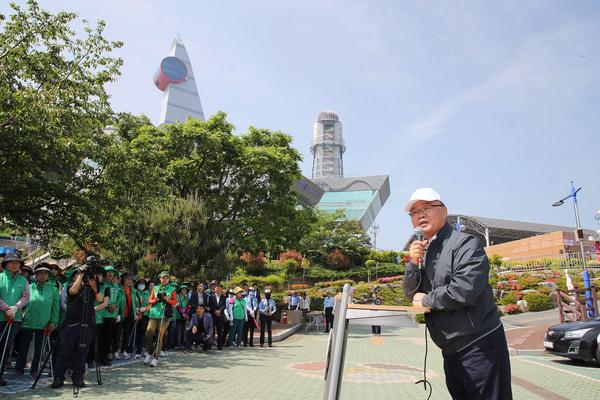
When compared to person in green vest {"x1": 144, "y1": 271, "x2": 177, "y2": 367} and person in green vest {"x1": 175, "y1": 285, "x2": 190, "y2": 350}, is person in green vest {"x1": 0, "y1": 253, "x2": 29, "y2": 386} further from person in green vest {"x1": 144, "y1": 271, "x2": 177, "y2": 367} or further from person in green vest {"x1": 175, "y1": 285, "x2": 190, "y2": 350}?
person in green vest {"x1": 175, "y1": 285, "x2": 190, "y2": 350}

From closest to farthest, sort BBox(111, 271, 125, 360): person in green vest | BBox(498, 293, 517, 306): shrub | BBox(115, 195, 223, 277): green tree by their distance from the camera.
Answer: BBox(111, 271, 125, 360): person in green vest < BBox(115, 195, 223, 277): green tree < BBox(498, 293, 517, 306): shrub

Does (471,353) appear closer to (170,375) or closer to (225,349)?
A: (170,375)

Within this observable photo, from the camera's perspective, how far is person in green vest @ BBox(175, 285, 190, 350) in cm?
1218

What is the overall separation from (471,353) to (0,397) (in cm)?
635

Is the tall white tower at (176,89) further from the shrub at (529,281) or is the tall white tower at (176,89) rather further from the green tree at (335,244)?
the shrub at (529,281)

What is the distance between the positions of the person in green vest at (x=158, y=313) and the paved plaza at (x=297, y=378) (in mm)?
391

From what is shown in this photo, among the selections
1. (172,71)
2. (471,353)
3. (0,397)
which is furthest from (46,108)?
(172,71)

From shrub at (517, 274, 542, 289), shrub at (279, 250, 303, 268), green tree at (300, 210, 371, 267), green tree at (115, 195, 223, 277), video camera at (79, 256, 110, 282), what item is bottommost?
video camera at (79, 256, 110, 282)

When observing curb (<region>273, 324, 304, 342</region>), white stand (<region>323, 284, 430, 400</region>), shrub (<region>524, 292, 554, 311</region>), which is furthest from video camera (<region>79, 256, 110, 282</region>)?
shrub (<region>524, 292, 554, 311</region>)

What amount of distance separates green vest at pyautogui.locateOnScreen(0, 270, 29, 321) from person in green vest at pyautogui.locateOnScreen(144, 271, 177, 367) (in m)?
2.94

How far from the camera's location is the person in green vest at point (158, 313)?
954 centimetres

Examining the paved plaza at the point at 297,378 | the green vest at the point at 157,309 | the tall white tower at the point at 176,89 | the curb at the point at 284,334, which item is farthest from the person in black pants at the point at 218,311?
the tall white tower at the point at 176,89

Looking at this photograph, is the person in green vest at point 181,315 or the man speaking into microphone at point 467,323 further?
the person in green vest at point 181,315

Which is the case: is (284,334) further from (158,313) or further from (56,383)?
(56,383)
